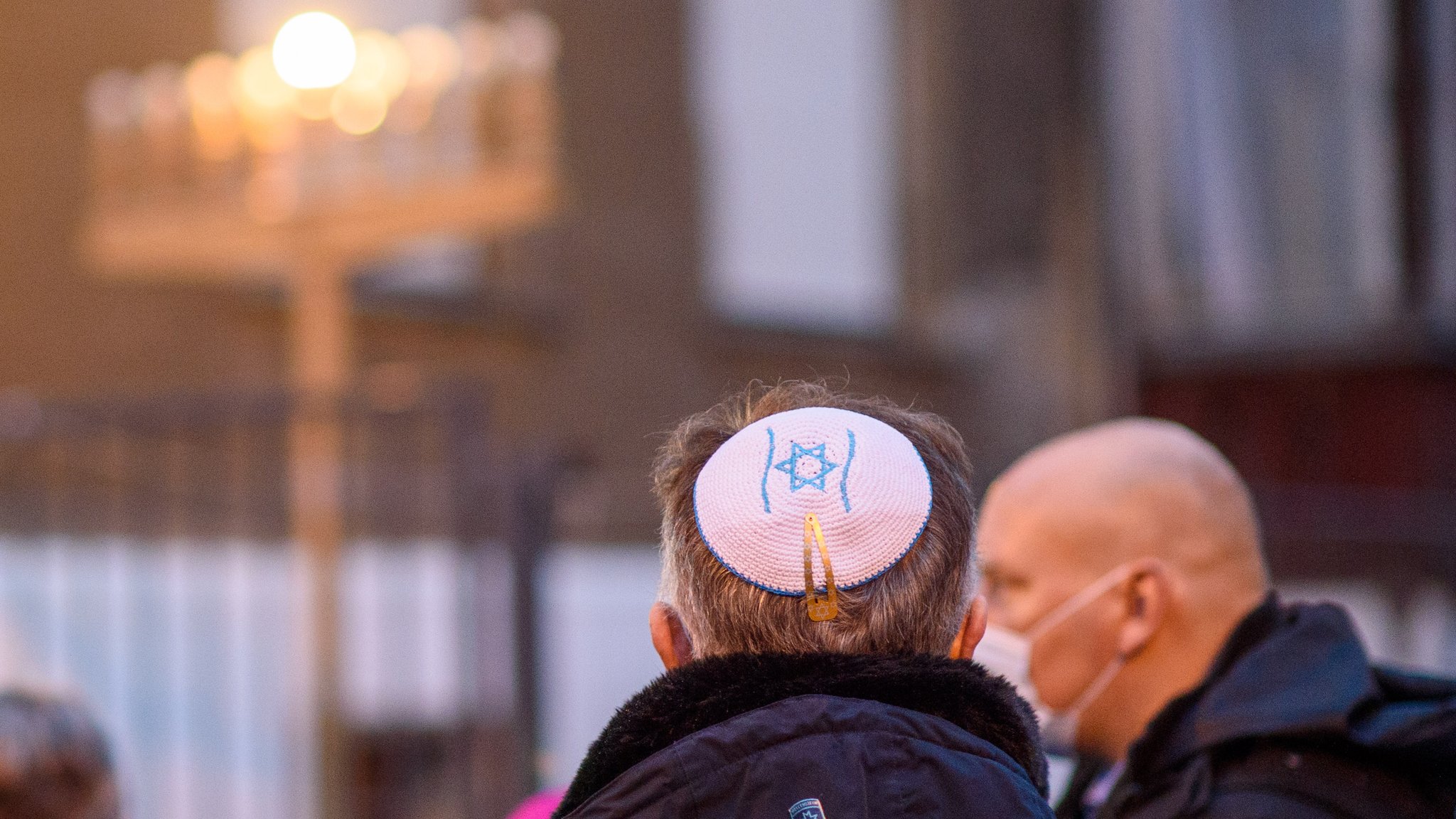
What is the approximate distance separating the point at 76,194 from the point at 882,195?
17.3 ft

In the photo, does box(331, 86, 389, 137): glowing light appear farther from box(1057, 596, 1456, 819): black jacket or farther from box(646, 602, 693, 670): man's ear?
box(646, 602, 693, 670): man's ear

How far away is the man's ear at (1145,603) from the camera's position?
2.14 meters

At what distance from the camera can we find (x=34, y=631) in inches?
185

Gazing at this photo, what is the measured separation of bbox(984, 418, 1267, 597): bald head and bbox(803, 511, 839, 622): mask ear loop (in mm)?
1000

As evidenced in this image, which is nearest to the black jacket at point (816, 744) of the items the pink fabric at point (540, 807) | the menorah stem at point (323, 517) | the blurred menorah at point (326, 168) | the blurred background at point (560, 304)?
the pink fabric at point (540, 807)

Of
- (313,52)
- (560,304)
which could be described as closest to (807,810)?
(313,52)

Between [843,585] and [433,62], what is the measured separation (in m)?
4.19

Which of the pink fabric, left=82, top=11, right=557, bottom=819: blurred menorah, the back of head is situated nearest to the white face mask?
the pink fabric

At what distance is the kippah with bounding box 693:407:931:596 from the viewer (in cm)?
123

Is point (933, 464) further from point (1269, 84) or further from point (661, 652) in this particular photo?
point (1269, 84)

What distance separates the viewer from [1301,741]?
6.10 ft

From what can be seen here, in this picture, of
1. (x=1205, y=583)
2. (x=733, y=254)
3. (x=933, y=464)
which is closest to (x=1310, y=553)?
(x=733, y=254)

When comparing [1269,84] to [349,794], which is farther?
[1269,84]

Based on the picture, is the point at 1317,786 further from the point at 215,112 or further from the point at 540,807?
the point at 215,112
